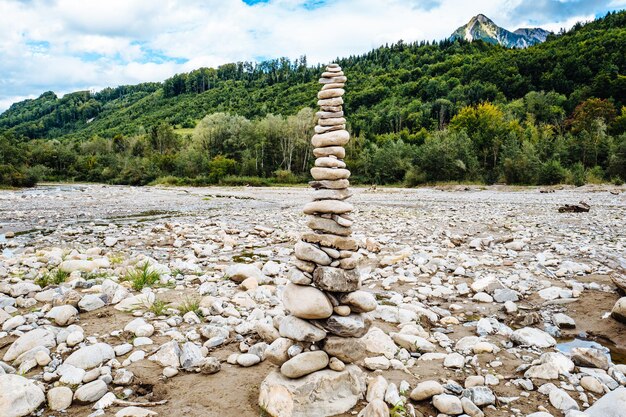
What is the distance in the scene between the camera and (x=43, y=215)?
2173 cm

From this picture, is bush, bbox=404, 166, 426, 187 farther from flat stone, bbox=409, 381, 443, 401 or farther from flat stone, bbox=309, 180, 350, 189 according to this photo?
flat stone, bbox=409, 381, 443, 401

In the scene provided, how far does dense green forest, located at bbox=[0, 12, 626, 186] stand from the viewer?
52188mm

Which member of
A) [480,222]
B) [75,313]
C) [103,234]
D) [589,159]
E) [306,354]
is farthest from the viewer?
[589,159]

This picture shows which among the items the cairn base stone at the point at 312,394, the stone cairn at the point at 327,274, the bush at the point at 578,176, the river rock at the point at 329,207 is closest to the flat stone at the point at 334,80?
the stone cairn at the point at 327,274

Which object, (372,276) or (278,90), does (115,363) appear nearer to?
(372,276)

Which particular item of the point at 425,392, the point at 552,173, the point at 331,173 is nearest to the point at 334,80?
the point at 331,173

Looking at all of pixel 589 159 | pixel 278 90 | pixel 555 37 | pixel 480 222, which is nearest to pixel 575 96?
pixel 589 159

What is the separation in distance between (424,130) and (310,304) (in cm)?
8882

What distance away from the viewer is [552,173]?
44906 mm

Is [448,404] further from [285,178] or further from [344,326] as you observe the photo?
[285,178]

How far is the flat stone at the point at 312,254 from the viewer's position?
4.26m

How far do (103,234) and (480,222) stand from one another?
55.0 feet

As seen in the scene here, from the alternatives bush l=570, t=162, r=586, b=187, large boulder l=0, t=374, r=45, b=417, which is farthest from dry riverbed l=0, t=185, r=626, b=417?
bush l=570, t=162, r=586, b=187

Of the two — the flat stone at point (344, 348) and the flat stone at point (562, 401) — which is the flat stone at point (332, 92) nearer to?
the flat stone at point (344, 348)
